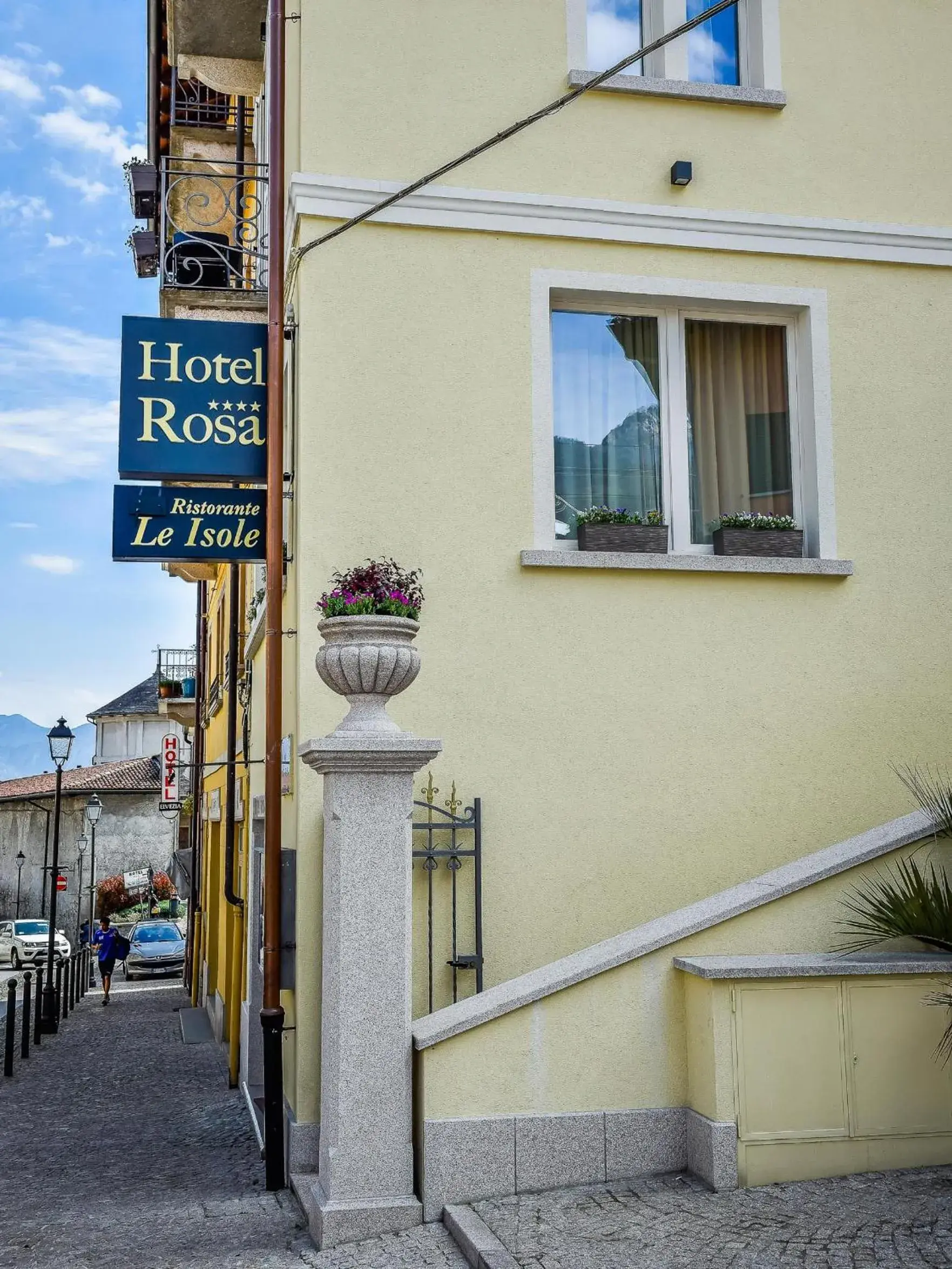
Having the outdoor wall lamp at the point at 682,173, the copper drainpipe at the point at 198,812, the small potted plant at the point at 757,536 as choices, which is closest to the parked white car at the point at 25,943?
the copper drainpipe at the point at 198,812

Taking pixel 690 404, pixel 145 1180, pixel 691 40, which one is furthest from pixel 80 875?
pixel 691 40

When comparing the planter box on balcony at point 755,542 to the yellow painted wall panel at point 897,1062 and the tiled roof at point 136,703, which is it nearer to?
the yellow painted wall panel at point 897,1062

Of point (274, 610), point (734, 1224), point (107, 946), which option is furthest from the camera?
point (107, 946)

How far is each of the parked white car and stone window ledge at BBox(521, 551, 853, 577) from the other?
29389 mm

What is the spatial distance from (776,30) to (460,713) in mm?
5255

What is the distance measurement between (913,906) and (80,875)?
137ft

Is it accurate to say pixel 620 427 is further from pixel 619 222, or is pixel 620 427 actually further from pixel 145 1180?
pixel 145 1180

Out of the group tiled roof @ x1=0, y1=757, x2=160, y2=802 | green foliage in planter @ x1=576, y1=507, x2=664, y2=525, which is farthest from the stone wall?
green foliage in planter @ x1=576, y1=507, x2=664, y2=525

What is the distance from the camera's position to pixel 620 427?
8.73 metres

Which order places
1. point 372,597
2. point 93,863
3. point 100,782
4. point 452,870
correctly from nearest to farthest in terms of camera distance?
point 372,597 → point 452,870 → point 93,863 → point 100,782

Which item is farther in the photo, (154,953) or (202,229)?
(154,953)

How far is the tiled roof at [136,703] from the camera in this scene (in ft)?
204

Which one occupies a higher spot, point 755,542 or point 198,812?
point 755,542

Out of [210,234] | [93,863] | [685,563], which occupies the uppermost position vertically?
[210,234]
